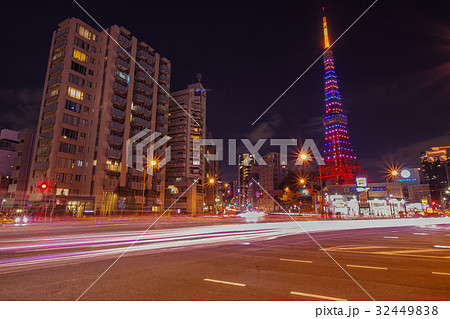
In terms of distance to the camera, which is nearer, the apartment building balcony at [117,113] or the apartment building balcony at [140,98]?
the apartment building balcony at [117,113]

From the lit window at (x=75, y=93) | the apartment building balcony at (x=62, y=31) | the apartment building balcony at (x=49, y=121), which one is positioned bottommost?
the apartment building balcony at (x=49, y=121)

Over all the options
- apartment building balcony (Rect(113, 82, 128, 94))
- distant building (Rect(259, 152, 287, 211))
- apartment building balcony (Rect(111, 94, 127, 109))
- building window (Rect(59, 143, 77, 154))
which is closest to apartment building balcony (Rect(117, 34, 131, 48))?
apartment building balcony (Rect(113, 82, 128, 94))

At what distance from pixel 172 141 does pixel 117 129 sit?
25258mm

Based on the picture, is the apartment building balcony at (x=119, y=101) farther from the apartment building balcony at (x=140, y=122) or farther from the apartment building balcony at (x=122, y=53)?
the apartment building balcony at (x=122, y=53)

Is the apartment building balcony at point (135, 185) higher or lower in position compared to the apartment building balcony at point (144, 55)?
lower

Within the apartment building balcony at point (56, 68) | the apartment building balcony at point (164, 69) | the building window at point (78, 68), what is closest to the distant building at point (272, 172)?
the apartment building balcony at point (164, 69)

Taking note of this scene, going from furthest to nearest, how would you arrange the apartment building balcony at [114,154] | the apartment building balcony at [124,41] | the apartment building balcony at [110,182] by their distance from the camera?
the apartment building balcony at [124,41]
the apartment building balcony at [114,154]
the apartment building balcony at [110,182]

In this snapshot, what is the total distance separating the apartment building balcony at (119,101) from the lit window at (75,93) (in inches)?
224

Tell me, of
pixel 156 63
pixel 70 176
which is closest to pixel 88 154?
pixel 70 176

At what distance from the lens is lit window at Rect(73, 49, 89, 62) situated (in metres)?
47.9

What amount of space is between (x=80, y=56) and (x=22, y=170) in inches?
1030

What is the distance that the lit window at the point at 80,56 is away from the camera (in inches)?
1885

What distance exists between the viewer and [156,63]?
6209 centimetres
